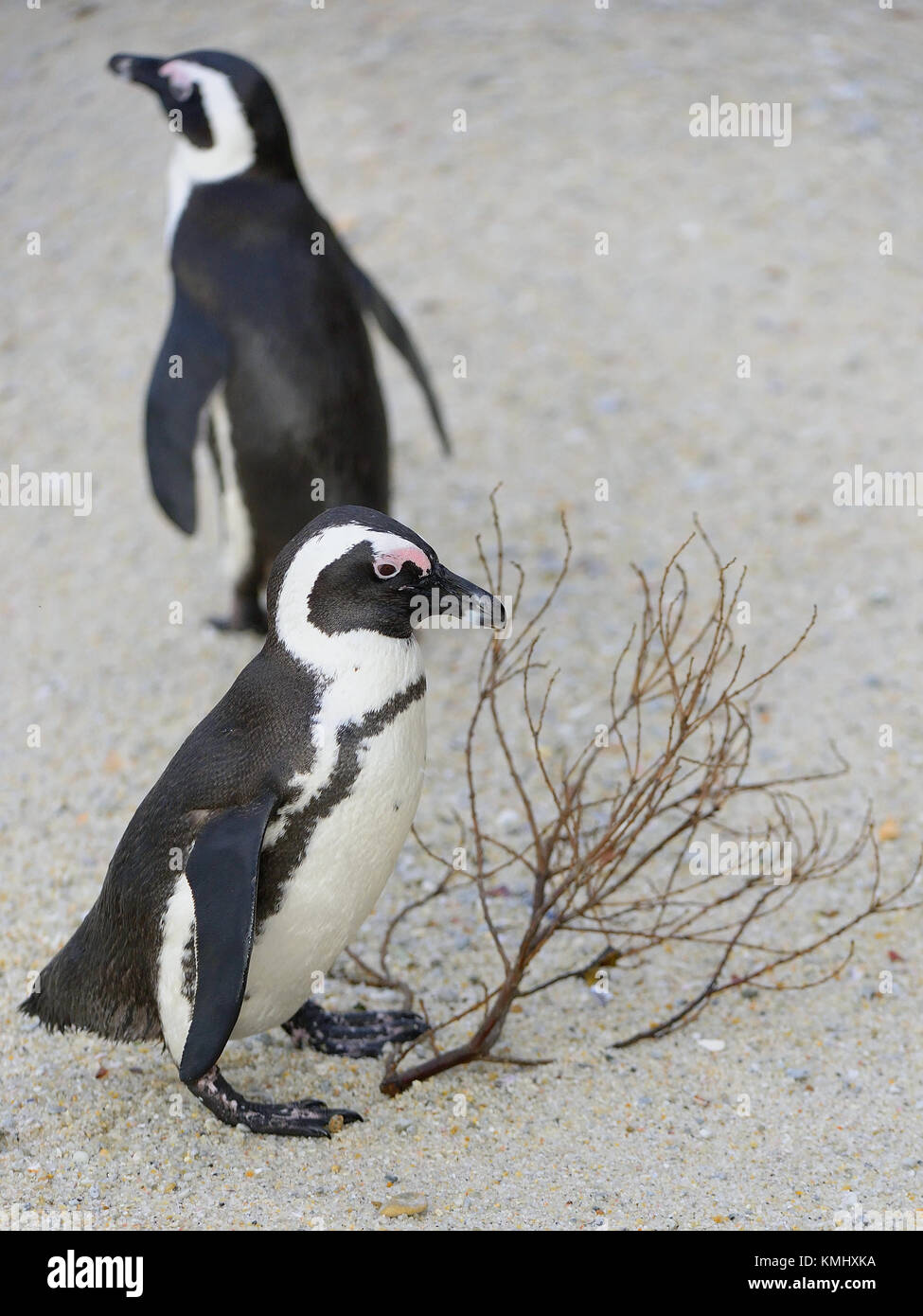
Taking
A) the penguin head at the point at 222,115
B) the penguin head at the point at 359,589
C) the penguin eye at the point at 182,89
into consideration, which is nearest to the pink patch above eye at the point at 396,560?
the penguin head at the point at 359,589

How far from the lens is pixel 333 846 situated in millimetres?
2660

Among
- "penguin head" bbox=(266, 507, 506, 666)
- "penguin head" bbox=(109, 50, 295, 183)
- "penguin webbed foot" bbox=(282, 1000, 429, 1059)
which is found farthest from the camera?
"penguin head" bbox=(109, 50, 295, 183)

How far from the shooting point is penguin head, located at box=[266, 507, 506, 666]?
8.50ft

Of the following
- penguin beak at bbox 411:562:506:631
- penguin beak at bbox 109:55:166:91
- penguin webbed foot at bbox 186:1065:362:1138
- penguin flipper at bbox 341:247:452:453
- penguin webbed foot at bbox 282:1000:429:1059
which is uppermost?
penguin beak at bbox 109:55:166:91

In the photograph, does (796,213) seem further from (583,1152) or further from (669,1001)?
(583,1152)

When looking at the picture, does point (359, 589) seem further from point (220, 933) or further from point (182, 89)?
point (182, 89)


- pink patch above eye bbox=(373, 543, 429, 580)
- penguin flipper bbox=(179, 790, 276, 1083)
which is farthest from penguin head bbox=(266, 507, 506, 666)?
penguin flipper bbox=(179, 790, 276, 1083)

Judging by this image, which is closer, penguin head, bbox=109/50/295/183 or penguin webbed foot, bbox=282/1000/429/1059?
penguin webbed foot, bbox=282/1000/429/1059

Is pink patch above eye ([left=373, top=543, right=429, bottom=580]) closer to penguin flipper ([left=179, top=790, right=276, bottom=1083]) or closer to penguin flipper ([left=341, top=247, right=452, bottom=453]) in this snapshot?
penguin flipper ([left=179, top=790, right=276, bottom=1083])

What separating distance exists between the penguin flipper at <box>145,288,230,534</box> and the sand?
640 mm

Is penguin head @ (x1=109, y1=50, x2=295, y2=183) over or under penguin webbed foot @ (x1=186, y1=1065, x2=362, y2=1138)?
over

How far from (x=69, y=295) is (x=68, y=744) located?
295 centimetres

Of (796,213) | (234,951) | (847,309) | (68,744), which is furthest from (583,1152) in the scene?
(796,213)

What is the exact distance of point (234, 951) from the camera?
248cm
